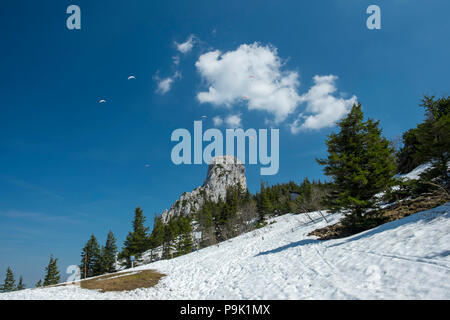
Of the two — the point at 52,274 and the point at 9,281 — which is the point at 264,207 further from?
the point at 9,281

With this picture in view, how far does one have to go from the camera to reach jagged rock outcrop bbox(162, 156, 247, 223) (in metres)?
129

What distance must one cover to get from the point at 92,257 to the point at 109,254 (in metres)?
4.01

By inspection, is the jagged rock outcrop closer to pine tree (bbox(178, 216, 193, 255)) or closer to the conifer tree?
pine tree (bbox(178, 216, 193, 255))

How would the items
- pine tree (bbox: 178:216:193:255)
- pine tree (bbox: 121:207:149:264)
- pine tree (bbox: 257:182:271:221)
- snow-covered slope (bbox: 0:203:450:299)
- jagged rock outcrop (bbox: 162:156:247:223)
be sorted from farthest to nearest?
jagged rock outcrop (bbox: 162:156:247:223), pine tree (bbox: 257:182:271:221), pine tree (bbox: 178:216:193:255), pine tree (bbox: 121:207:149:264), snow-covered slope (bbox: 0:203:450:299)

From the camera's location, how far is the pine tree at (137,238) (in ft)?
142

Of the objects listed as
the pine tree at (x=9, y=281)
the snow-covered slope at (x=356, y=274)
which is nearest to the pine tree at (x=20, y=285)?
the pine tree at (x=9, y=281)

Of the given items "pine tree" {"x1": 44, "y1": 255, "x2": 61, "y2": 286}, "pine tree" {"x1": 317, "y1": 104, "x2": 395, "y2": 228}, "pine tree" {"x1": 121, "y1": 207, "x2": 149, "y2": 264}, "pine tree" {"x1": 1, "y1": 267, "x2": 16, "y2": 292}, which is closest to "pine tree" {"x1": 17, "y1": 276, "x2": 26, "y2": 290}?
"pine tree" {"x1": 1, "y1": 267, "x2": 16, "y2": 292}

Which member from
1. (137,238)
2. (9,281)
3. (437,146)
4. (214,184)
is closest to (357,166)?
(437,146)

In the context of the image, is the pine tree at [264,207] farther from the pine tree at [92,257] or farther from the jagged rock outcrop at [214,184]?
the jagged rock outcrop at [214,184]

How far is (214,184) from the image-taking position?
140750mm

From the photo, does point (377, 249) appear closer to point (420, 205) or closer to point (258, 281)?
point (258, 281)

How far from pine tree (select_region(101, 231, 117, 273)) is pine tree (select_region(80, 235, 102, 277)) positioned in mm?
881

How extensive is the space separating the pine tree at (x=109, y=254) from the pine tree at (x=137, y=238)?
3.98 metres
